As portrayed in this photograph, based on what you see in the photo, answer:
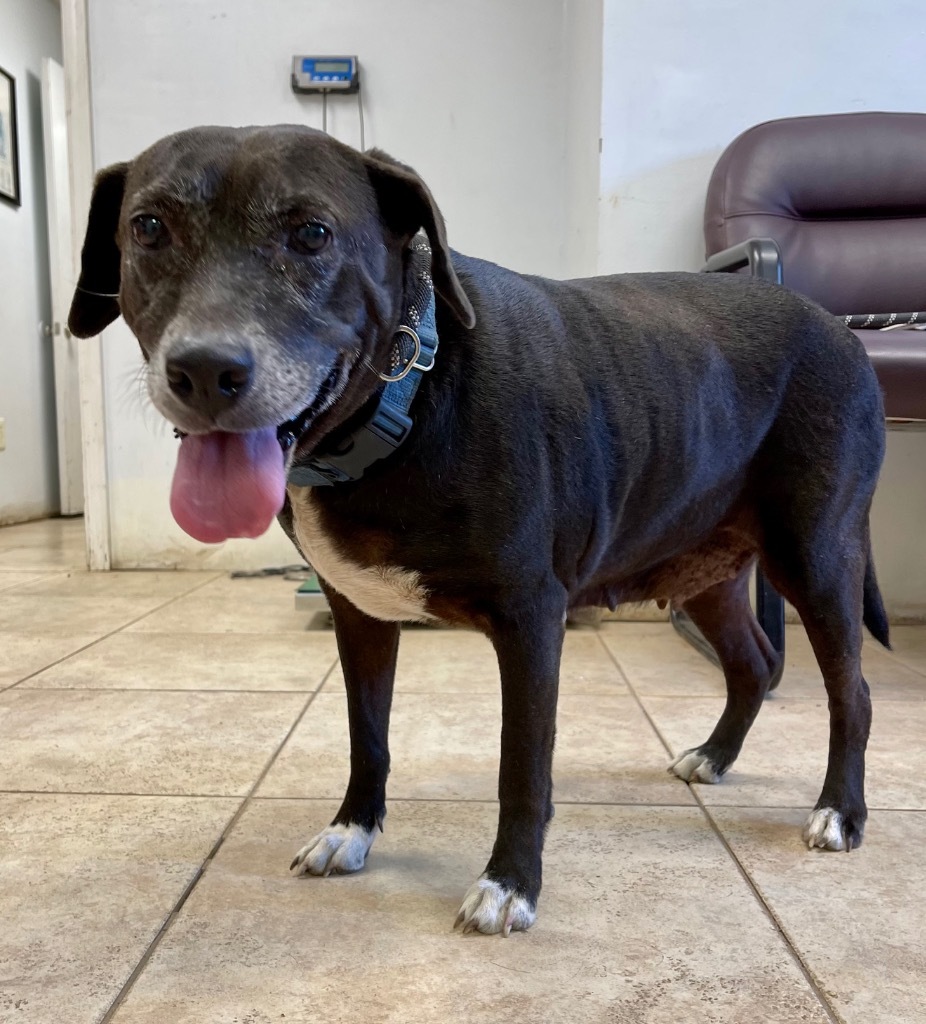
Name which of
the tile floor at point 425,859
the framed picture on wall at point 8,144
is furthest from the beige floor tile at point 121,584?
the framed picture on wall at point 8,144

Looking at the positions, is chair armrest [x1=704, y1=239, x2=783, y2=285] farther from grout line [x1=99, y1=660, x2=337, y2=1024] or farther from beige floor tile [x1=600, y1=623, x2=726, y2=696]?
grout line [x1=99, y1=660, x2=337, y2=1024]

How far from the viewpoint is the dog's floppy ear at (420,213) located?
3.55ft

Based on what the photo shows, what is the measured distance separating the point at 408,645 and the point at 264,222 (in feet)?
6.02

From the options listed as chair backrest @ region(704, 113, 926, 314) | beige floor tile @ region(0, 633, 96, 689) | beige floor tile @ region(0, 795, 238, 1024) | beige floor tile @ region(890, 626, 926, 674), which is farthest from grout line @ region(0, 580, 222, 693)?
beige floor tile @ region(890, 626, 926, 674)

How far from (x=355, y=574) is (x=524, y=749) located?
32 centimetres

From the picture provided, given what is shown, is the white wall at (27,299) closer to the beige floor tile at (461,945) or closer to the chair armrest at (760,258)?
the chair armrest at (760,258)

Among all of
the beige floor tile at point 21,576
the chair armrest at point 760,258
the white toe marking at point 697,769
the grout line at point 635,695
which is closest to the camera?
the white toe marking at point 697,769

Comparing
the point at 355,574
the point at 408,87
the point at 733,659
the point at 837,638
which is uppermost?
the point at 408,87

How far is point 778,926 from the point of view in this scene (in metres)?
1.14

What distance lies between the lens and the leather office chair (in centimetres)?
253

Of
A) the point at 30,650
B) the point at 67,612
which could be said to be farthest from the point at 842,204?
the point at 67,612

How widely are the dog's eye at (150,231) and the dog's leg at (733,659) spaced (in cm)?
116

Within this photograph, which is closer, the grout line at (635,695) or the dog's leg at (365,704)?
the dog's leg at (365,704)

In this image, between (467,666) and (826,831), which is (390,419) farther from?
(467,666)
